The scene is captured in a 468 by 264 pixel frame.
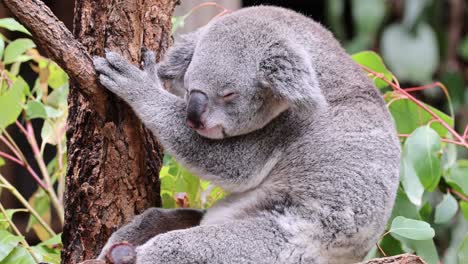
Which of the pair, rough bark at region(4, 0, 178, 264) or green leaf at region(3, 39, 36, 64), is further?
green leaf at region(3, 39, 36, 64)

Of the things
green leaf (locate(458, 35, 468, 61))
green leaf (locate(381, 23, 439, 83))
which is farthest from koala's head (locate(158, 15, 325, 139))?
green leaf (locate(458, 35, 468, 61))

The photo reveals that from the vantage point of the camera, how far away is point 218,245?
1.98m

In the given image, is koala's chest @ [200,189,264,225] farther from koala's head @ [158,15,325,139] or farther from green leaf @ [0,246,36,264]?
green leaf @ [0,246,36,264]

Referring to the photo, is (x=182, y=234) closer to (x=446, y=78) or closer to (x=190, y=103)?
(x=190, y=103)

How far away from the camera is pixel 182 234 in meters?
1.99

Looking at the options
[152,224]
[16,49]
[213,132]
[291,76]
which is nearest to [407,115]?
[291,76]

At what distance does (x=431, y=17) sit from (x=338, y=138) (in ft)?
12.2

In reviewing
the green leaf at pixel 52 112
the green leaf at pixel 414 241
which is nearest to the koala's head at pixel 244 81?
the green leaf at pixel 52 112

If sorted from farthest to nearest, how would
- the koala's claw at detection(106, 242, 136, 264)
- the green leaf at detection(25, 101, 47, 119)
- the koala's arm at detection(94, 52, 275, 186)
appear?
1. the green leaf at detection(25, 101, 47, 119)
2. the koala's arm at detection(94, 52, 275, 186)
3. the koala's claw at detection(106, 242, 136, 264)

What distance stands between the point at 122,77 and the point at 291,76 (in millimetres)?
467

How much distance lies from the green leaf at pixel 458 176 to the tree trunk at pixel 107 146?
43.9 inches

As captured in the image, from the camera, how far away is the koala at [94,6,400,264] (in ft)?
6.72

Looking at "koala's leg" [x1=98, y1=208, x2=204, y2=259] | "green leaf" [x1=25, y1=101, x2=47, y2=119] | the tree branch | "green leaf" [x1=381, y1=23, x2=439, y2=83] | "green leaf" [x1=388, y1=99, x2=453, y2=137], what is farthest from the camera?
"green leaf" [x1=381, y1=23, x2=439, y2=83]

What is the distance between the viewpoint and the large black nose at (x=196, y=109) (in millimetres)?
2078
